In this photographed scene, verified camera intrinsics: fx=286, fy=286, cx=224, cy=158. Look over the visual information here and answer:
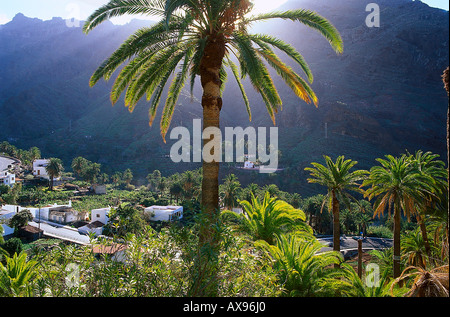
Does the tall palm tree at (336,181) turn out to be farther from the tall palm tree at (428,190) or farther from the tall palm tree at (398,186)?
the tall palm tree at (428,190)

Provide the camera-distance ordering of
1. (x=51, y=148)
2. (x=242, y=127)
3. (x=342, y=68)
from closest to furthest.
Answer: (x=51, y=148) → (x=242, y=127) → (x=342, y=68)

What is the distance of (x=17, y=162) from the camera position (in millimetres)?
75625

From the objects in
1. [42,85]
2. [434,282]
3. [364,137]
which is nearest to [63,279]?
[434,282]

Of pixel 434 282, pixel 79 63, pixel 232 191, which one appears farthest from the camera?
pixel 79 63

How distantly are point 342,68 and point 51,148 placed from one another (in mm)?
118209

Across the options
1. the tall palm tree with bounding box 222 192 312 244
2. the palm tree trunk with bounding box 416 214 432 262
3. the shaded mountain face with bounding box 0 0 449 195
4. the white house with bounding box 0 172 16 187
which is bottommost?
the white house with bounding box 0 172 16 187
